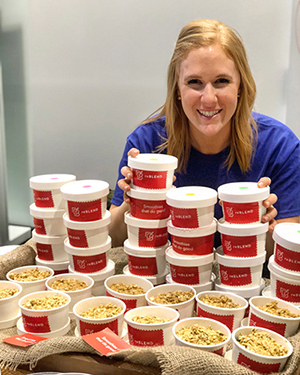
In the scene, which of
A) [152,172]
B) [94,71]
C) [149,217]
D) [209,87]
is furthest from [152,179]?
[94,71]

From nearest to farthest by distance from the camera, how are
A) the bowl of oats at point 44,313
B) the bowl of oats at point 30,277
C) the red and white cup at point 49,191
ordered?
1. the bowl of oats at point 44,313
2. the bowl of oats at point 30,277
3. the red and white cup at point 49,191

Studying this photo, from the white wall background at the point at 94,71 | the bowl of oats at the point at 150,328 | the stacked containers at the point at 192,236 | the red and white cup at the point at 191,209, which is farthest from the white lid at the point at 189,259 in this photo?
the white wall background at the point at 94,71

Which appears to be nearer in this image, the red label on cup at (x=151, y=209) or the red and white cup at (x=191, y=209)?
the red and white cup at (x=191, y=209)

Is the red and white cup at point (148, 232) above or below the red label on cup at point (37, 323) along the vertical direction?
above

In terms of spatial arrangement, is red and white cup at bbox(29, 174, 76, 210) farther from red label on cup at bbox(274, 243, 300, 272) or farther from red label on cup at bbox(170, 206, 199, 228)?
red label on cup at bbox(274, 243, 300, 272)

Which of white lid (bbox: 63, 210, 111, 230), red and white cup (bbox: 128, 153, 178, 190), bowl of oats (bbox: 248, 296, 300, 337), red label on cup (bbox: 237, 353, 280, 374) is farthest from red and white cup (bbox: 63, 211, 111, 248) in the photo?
red label on cup (bbox: 237, 353, 280, 374)

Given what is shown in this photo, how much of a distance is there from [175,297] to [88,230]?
1.45ft

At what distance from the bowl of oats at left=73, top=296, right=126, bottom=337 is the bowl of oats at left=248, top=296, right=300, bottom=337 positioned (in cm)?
41

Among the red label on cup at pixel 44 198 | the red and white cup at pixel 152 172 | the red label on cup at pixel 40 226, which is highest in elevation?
the red and white cup at pixel 152 172

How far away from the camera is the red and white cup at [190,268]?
143 centimetres

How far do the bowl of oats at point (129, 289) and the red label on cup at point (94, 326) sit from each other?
0.13m

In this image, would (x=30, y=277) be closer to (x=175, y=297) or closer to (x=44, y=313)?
(x=44, y=313)

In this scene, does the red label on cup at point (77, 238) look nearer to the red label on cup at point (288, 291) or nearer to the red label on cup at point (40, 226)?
the red label on cup at point (40, 226)

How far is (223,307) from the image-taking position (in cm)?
128
